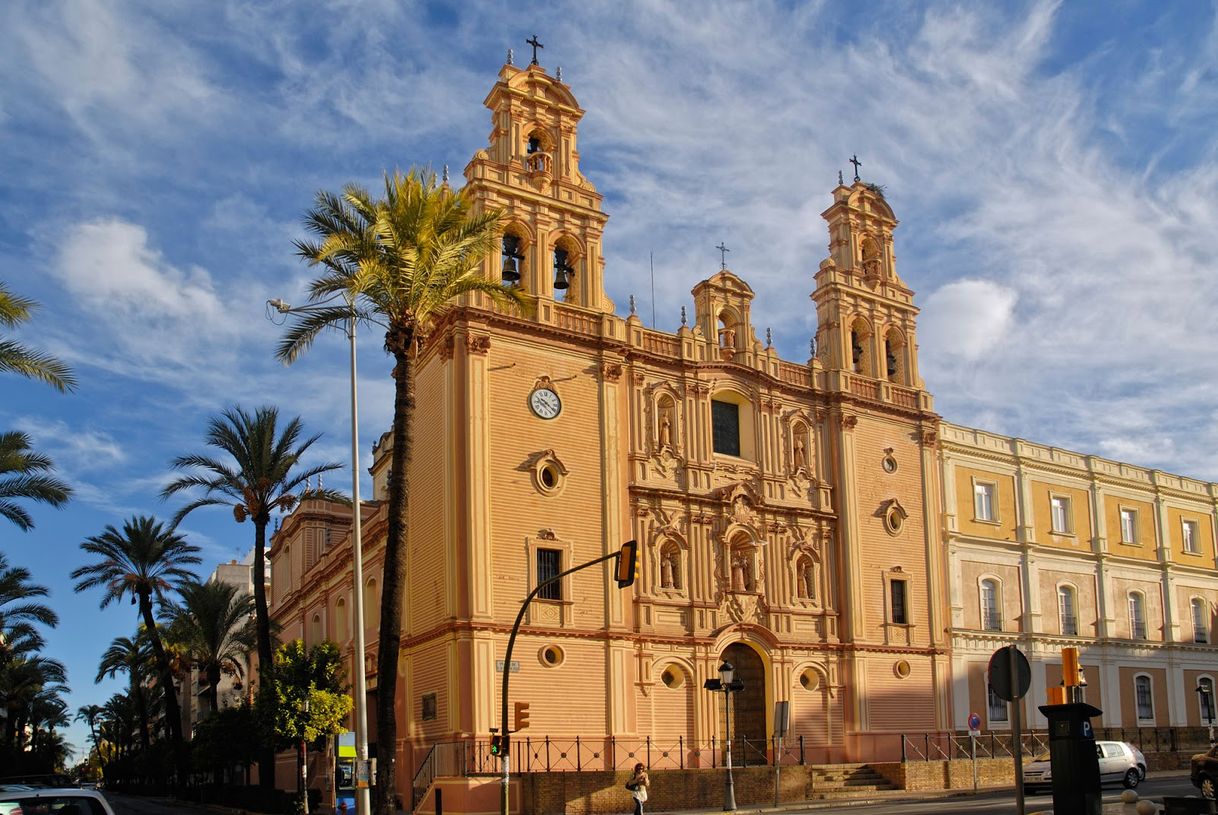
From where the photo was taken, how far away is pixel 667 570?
124 feet

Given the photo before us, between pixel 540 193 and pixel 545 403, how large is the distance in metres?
6.92

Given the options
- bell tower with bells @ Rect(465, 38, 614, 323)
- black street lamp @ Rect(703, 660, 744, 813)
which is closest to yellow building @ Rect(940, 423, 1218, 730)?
black street lamp @ Rect(703, 660, 744, 813)

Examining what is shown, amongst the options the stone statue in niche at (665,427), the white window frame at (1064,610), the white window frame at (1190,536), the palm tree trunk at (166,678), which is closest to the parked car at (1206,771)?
the stone statue in niche at (665,427)

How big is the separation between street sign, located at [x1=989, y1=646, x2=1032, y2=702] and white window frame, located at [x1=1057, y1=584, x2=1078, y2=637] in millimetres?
37583

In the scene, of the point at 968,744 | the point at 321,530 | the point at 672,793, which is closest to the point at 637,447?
the point at 672,793

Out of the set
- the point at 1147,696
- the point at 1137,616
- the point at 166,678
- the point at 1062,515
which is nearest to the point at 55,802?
the point at 1062,515

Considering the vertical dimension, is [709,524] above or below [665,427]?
below

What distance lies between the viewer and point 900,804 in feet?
105

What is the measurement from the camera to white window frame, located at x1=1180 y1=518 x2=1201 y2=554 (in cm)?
5462

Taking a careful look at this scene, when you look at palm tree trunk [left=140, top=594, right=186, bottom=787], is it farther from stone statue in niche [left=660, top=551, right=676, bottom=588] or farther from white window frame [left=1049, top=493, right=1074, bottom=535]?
white window frame [left=1049, top=493, right=1074, bottom=535]

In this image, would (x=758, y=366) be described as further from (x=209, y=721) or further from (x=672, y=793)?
(x=209, y=721)

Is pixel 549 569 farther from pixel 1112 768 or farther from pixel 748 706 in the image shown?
pixel 1112 768

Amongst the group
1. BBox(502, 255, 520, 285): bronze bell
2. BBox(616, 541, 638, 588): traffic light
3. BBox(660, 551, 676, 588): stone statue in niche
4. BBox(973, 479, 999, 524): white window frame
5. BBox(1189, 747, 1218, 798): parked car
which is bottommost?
BBox(1189, 747, 1218, 798): parked car

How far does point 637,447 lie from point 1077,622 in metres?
21.4
